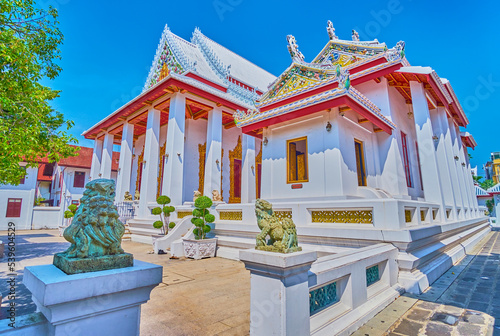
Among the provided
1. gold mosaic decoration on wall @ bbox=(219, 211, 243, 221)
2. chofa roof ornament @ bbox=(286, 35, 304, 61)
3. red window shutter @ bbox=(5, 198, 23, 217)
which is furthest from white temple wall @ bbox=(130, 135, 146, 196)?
chofa roof ornament @ bbox=(286, 35, 304, 61)

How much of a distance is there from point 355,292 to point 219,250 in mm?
5292

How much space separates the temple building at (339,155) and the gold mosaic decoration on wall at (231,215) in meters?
0.03

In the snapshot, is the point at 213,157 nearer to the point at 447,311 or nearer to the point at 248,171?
the point at 248,171

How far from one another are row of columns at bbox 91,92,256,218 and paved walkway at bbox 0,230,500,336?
7.30 metres

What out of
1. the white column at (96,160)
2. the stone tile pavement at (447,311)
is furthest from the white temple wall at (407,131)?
the white column at (96,160)

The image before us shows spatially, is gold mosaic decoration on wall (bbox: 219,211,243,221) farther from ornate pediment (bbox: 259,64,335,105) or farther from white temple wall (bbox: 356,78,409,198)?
white temple wall (bbox: 356,78,409,198)

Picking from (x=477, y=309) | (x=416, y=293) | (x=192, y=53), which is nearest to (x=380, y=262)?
(x=416, y=293)

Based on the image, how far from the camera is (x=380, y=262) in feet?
13.6

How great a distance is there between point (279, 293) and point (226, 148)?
14.9 meters

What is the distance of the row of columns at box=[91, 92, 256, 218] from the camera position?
41.3 ft

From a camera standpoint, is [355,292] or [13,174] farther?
[13,174]

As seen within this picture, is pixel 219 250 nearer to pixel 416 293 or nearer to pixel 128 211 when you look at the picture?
pixel 416 293

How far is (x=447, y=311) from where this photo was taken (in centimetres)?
366

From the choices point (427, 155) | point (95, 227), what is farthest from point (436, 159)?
point (95, 227)
